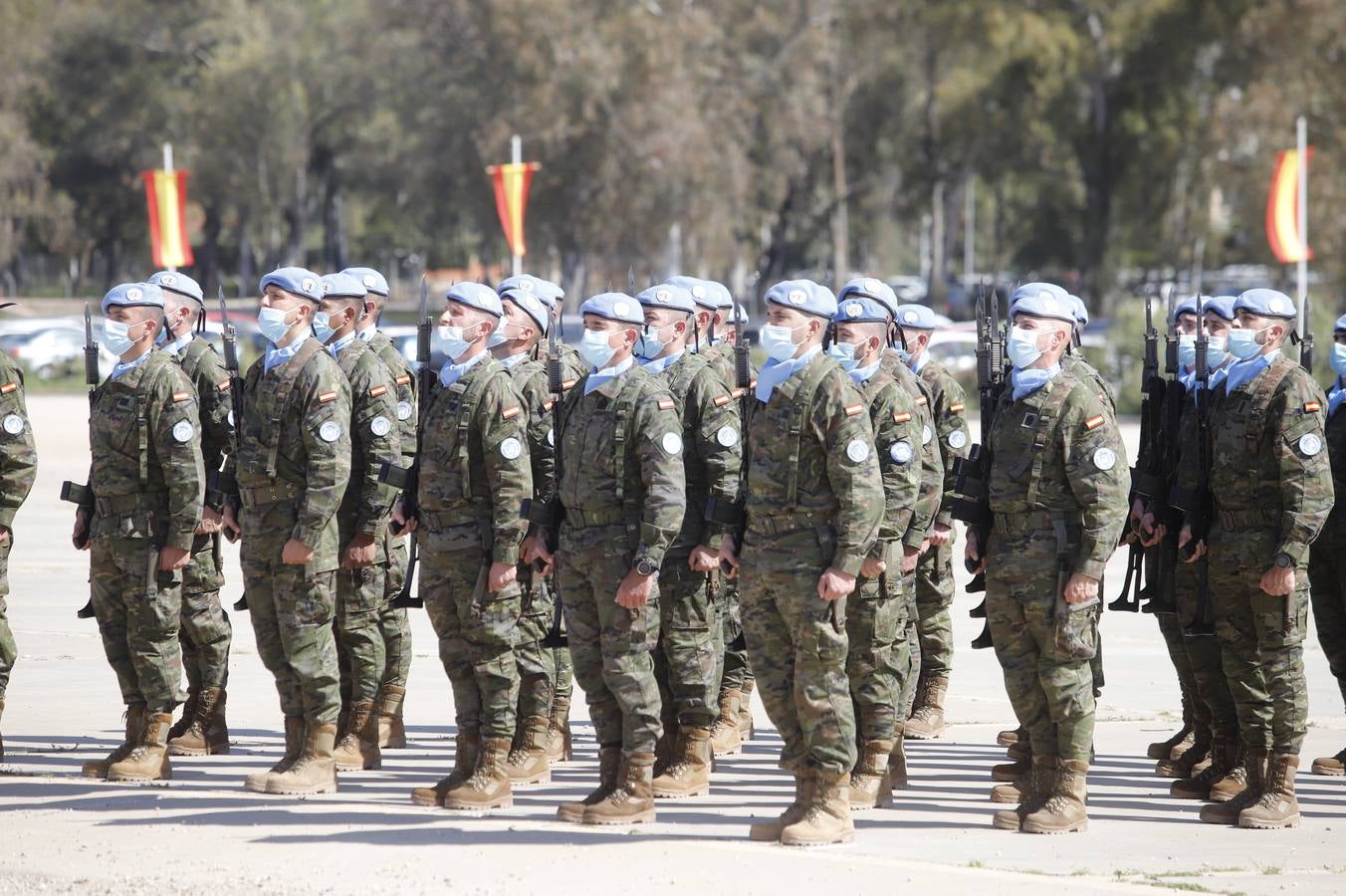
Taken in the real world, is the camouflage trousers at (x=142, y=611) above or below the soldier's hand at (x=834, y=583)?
below

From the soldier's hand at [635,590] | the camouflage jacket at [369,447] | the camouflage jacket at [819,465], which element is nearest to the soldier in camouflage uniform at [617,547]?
the soldier's hand at [635,590]

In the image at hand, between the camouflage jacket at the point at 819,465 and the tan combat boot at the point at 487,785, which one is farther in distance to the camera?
the tan combat boot at the point at 487,785

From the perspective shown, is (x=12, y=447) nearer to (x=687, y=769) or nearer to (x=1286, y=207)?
(x=687, y=769)

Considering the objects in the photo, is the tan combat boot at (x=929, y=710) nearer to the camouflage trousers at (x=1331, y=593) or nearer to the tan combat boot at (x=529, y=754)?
the camouflage trousers at (x=1331, y=593)

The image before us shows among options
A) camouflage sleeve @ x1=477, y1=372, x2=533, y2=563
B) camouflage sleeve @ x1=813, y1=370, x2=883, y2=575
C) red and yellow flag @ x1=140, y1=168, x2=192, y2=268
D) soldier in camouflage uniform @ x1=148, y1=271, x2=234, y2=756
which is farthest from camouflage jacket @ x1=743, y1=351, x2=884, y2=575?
red and yellow flag @ x1=140, y1=168, x2=192, y2=268

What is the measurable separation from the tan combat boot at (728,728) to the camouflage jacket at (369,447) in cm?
192

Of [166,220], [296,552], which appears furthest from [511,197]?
[296,552]

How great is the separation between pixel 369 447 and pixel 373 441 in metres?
0.03

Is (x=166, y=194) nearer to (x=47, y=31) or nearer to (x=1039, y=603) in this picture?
(x=1039, y=603)

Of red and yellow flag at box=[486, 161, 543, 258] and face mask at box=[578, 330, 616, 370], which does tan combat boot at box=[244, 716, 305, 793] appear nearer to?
face mask at box=[578, 330, 616, 370]

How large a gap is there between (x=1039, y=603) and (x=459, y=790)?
97.7 inches

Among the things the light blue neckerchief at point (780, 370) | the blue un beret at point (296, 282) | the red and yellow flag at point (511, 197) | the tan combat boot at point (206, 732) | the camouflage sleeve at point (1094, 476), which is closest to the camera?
the light blue neckerchief at point (780, 370)

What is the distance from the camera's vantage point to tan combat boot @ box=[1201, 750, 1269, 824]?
7.82 meters

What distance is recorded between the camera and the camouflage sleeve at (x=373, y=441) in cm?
842
